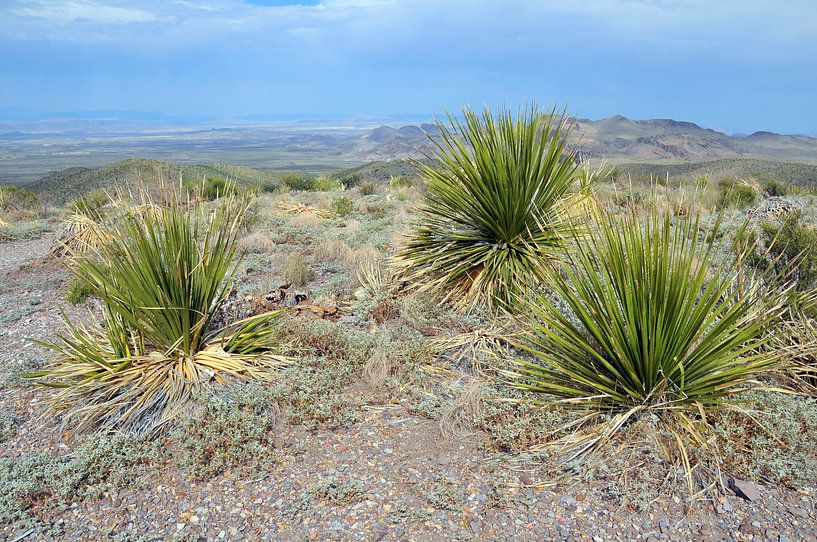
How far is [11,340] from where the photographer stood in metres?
5.91

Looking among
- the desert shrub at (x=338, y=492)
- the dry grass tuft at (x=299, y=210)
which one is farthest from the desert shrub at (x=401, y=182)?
the desert shrub at (x=338, y=492)

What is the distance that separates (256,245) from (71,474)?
20.4 feet

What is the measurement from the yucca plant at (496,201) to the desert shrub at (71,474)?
3.17 meters

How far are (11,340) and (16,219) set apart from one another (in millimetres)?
10638

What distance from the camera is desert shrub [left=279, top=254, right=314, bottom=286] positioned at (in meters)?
7.44

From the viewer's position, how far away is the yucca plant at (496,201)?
5.52 metres

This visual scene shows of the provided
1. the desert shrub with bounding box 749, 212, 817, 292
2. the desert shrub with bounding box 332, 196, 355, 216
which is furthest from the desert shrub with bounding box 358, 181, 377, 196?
the desert shrub with bounding box 749, 212, 817, 292

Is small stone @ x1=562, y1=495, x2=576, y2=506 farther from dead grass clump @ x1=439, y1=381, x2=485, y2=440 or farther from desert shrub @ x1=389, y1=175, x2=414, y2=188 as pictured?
desert shrub @ x1=389, y1=175, x2=414, y2=188

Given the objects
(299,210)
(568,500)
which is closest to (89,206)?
(299,210)

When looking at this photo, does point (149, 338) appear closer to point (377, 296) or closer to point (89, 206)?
point (377, 296)

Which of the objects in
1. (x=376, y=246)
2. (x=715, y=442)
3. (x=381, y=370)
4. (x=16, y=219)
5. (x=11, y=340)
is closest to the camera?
(x=715, y=442)

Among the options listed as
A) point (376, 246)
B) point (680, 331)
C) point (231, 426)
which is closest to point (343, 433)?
point (231, 426)

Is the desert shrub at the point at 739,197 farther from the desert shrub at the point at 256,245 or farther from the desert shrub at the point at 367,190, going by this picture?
the desert shrub at the point at 367,190

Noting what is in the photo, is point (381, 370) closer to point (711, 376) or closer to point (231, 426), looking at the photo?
point (231, 426)
